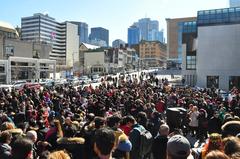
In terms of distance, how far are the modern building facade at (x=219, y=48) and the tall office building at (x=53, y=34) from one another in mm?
135774

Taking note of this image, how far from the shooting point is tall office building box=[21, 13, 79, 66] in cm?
18800

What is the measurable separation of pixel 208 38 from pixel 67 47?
14168cm

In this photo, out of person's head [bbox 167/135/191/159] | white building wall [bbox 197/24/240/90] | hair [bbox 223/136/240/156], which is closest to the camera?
person's head [bbox 167/135/191/159]

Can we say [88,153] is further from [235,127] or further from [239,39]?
[239,39]

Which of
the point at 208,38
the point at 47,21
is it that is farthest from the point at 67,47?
the point at 208,38

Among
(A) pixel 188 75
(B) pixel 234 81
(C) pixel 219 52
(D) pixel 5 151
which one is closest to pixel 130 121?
(D) pixel 5 151

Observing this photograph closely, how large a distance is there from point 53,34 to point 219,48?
141805mm

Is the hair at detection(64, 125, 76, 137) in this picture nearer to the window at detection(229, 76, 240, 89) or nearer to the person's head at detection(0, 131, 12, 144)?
the person's head at detection(0, 131, 12, 144)

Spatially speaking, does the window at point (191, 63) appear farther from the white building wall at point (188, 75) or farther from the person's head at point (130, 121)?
the person's head at point (130, 121)

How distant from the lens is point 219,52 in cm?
5238

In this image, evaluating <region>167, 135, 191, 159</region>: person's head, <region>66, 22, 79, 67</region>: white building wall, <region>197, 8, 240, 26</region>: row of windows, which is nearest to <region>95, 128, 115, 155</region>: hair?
<region>167, 135, 191, 159</region>: person's head

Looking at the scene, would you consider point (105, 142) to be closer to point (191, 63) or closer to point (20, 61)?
point (191, 63)

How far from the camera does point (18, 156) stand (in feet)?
15.5

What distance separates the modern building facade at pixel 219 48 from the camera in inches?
2020
